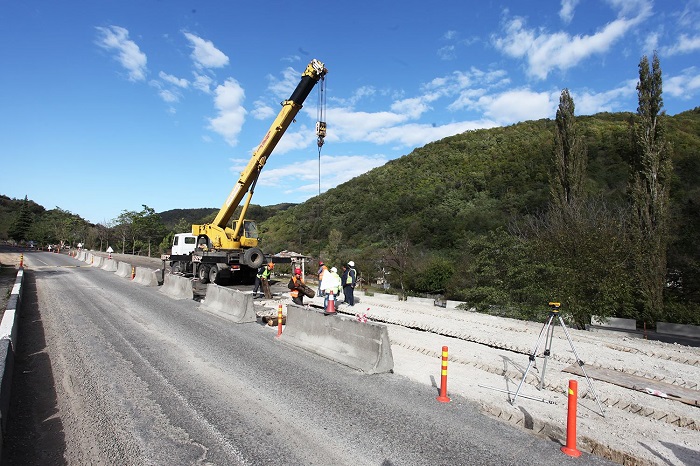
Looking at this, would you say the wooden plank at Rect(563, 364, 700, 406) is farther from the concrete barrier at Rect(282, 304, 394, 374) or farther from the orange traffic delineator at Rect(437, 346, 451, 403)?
the concrete barrier at Rect(282, 304, 394, 374)

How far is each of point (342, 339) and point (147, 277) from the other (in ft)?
57.6

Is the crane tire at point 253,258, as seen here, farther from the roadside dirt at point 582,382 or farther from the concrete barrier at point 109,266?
the concrete barrier at point 109,266

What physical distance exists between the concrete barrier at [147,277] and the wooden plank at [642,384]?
65.5 ft

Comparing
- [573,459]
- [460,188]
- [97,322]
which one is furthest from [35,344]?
[460,188]

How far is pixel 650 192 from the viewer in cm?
1934

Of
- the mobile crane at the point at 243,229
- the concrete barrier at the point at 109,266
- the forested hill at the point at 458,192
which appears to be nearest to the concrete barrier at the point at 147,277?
the mobile crane at the point at 243,229

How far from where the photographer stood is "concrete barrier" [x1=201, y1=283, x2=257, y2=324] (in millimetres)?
12305

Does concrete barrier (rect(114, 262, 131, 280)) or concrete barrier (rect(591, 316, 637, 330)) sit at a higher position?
concrete barrier (rect(114, 262, 131, 280))

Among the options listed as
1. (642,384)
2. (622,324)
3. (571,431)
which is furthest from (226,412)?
(622,324)

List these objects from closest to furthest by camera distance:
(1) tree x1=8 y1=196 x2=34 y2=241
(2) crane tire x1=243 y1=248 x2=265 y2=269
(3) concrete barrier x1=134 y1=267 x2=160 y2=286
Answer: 1. (2) crane tire x1=243 y1=248 x2=265 y2=269
2. (3) concrete barrier x1=134 y1=267 x2=160 y2=286
3. (1) tree x1=8 y1=196 x2=34 y2=241

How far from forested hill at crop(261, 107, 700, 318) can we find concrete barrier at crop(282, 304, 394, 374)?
1639 cm

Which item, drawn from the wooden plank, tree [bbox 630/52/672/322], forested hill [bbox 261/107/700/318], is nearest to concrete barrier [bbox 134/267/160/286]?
forested hill [bbox 261/107/700/318]

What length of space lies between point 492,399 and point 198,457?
13.9ft

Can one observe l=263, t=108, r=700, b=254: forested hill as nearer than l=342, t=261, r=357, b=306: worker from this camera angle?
No
